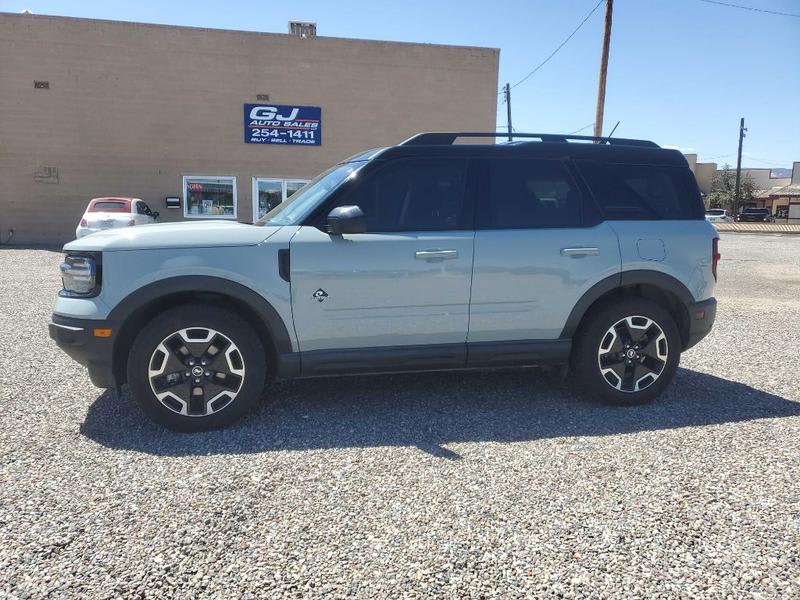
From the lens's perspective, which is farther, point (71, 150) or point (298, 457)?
point (71, 150)

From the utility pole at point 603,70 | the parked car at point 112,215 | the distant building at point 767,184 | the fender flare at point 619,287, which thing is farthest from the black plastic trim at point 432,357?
the distant building at point 767,184

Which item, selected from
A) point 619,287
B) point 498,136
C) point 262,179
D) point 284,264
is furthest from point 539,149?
point 262,179

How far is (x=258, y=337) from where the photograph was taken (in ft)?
12.7

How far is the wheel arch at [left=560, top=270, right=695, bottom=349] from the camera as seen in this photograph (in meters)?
4.26

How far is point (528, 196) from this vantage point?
427cm

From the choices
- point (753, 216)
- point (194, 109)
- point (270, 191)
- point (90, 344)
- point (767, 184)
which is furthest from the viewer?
point (767, 184)

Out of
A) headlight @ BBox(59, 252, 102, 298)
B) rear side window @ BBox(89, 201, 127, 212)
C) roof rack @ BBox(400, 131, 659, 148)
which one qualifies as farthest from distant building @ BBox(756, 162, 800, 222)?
headlight @ BBox(59, 252, 102, 298)

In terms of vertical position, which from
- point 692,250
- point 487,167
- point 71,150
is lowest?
point 692,250

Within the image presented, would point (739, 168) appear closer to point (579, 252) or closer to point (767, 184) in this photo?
point (767, 184)

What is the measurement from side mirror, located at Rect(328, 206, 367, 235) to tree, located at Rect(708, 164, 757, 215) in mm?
64932

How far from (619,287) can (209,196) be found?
1770 cm

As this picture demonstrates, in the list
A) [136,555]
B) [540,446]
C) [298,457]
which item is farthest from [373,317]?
[136,555]

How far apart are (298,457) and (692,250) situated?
10.5 feet

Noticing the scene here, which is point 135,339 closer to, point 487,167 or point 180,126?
point 487,167
